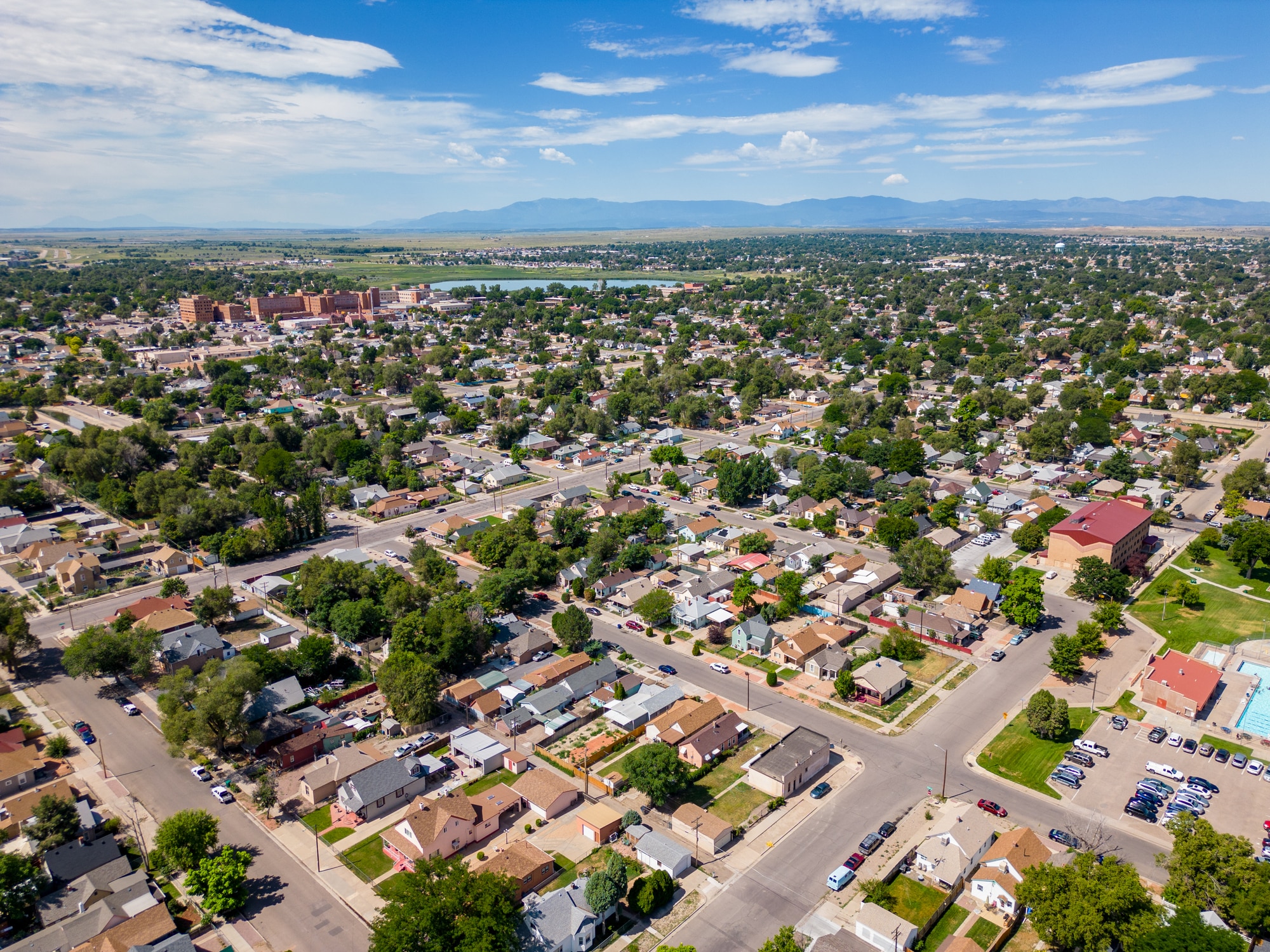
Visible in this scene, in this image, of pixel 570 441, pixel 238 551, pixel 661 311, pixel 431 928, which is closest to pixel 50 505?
pixel 238 551

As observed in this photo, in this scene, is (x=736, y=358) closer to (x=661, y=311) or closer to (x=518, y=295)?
(x=661, y=311)

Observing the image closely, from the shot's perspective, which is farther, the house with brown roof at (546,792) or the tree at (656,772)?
the house with brown roof at (546,792)

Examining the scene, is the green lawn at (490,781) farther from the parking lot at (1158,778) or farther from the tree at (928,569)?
the tree at (928,569)

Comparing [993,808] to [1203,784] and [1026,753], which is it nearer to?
[1026,753]

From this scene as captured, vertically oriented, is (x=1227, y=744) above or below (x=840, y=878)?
below

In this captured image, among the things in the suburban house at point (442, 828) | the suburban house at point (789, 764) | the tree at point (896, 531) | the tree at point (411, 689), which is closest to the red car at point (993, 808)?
the suburban house at point (789, 764)

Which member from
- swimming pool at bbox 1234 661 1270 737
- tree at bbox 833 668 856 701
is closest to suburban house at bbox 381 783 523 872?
tree at bbox 833 668 856 701

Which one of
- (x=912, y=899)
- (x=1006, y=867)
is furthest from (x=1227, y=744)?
(x=912, y=899)
